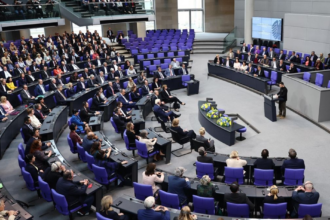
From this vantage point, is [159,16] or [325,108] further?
[159,16]

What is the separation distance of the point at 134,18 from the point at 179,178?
755 inches

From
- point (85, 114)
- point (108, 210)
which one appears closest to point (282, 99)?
point (85, 114)

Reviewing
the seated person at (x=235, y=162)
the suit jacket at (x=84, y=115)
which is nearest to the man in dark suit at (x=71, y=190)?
the seated person at (x=235, y=162)

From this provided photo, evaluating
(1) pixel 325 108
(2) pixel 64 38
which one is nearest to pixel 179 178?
(1) pixel 325 108

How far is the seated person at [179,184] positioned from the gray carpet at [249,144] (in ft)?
5.31

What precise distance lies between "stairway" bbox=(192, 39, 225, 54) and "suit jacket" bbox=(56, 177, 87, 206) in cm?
2008

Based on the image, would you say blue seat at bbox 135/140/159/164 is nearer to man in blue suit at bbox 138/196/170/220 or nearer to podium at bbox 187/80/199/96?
man in blue suit at bbox 138/196/170/220

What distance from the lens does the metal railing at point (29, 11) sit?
67.5 feet

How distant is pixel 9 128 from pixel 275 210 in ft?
27.2

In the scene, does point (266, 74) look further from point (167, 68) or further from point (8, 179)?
point (8, 179)

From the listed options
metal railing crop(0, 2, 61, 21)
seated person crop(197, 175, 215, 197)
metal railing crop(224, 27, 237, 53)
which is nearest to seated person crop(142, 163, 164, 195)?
seated person crop(197, 175, 215, 197)

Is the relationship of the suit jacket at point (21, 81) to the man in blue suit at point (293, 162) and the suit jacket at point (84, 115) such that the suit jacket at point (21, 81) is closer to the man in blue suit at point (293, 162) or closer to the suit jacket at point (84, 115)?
the suit jacket at point (84, 115)

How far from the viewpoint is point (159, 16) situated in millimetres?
31125

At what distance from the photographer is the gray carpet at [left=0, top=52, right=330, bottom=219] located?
842 cm
